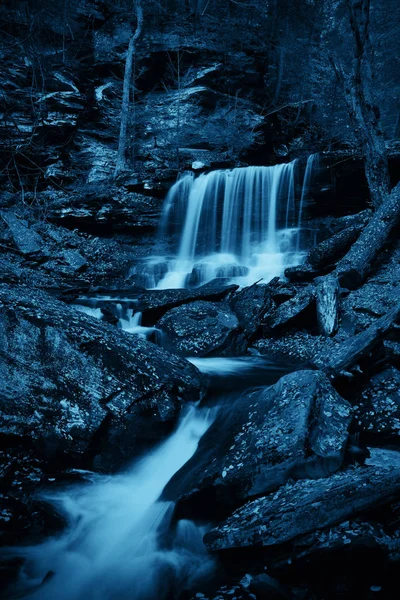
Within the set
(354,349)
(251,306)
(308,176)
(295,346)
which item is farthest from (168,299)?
(308,176)

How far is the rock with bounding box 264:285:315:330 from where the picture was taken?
6637 millimetres

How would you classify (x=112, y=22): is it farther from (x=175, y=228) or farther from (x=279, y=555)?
(x=279, y=555)

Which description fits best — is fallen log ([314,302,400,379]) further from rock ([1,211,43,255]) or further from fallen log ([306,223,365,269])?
rock ([1,211,43,255])

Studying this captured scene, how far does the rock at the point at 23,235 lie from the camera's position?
35.9 feet

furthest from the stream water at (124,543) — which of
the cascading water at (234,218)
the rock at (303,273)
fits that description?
the cascading water at (234,218)

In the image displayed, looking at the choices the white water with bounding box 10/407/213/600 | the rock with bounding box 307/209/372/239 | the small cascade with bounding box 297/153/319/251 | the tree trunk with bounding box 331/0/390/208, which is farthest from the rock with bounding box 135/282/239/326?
the small cascade with bounding box 297/153/319/251

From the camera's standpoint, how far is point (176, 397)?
430cm

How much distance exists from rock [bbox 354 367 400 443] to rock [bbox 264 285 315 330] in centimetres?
259

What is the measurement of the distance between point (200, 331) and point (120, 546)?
13.0 feet

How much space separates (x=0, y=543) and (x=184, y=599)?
5.01ft

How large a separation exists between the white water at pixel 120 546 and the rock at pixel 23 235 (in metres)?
8.88

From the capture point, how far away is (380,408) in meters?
3.72

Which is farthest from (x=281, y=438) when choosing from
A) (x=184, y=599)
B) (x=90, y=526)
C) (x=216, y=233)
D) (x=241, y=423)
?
(x=216, y=233)

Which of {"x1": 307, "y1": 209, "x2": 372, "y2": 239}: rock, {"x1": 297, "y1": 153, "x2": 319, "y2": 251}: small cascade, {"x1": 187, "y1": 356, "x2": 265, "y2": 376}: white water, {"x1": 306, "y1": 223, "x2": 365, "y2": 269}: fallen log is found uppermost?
{"x1": 297, "y1": 153, "x2": 319, "y2": 251}: small cascade
